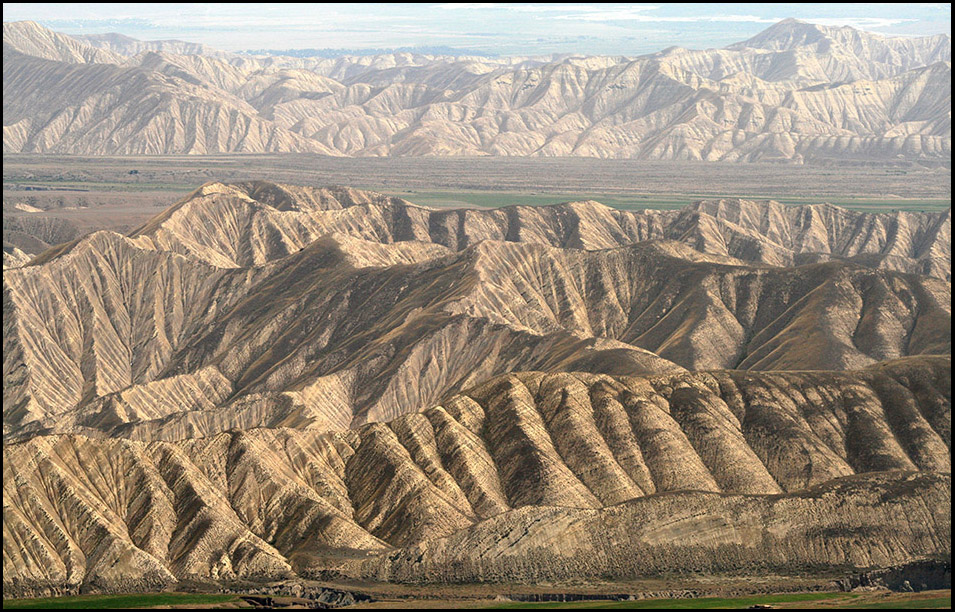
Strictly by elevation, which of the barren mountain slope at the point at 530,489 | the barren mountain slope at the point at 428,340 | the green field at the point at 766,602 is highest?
the green field at the point at 766,602

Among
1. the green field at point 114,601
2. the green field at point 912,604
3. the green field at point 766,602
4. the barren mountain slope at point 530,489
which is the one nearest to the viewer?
the green field at point 912,604

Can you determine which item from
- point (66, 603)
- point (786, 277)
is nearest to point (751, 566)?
point (66, 603)

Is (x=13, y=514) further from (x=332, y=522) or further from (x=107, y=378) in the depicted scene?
(x=107, y=378)

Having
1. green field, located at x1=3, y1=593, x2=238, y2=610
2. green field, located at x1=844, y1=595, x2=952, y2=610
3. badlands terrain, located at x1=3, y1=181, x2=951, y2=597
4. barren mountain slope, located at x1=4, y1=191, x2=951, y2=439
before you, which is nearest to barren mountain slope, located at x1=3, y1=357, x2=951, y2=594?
badlands terrain, located at x1=3, y1=181, x2=951, y2=597

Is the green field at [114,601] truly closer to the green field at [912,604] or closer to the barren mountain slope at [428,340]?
Answer: the green field at [912,604]

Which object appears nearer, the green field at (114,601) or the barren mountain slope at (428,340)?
the green field at (114,601)

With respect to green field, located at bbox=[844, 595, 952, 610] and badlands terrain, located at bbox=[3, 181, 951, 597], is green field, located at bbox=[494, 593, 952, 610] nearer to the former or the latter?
green field, located at bbox=[844, 595, 952, 610]

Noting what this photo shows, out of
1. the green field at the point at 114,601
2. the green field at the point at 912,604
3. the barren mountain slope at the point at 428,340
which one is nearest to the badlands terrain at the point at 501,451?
the barren mountain slope at the point at 428,340
